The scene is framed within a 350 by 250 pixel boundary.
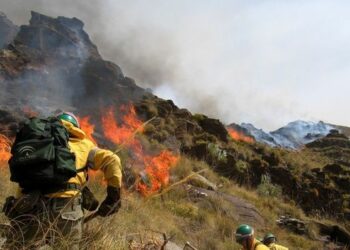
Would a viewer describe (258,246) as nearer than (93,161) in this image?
No

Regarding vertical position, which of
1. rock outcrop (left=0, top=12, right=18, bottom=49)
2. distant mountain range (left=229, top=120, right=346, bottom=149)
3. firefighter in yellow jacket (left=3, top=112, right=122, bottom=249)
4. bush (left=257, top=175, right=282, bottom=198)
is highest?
rock outcrop (left=0, top=12, right=18, bottom=49)

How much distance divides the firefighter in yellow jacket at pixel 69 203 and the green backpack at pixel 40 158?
9cm

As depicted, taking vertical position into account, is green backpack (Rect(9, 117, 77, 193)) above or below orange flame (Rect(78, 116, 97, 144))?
below

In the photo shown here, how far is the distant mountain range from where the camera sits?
159ft

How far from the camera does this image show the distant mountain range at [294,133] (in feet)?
159

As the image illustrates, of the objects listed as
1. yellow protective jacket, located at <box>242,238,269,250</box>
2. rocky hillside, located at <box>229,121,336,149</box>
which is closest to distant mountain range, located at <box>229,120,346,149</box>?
rocky hillside, located at <box>229,121,336,149</box>

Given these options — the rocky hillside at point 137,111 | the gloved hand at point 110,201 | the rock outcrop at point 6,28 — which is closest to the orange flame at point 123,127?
the rocky hillside at point 137,111

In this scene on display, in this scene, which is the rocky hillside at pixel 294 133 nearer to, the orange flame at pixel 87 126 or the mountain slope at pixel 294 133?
the mountain slope at pixel 294 133

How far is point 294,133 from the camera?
5541 centimetres

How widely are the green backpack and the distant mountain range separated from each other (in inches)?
1672

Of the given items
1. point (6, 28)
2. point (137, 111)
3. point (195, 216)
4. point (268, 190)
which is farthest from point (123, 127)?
Result: point (6, 28)

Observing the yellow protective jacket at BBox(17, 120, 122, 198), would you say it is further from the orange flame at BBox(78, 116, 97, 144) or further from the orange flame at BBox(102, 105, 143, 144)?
the orange flame at BBox(102, 105, 143, 144)

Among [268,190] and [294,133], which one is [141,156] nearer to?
[268,190]

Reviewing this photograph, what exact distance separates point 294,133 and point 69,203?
53505 mm
